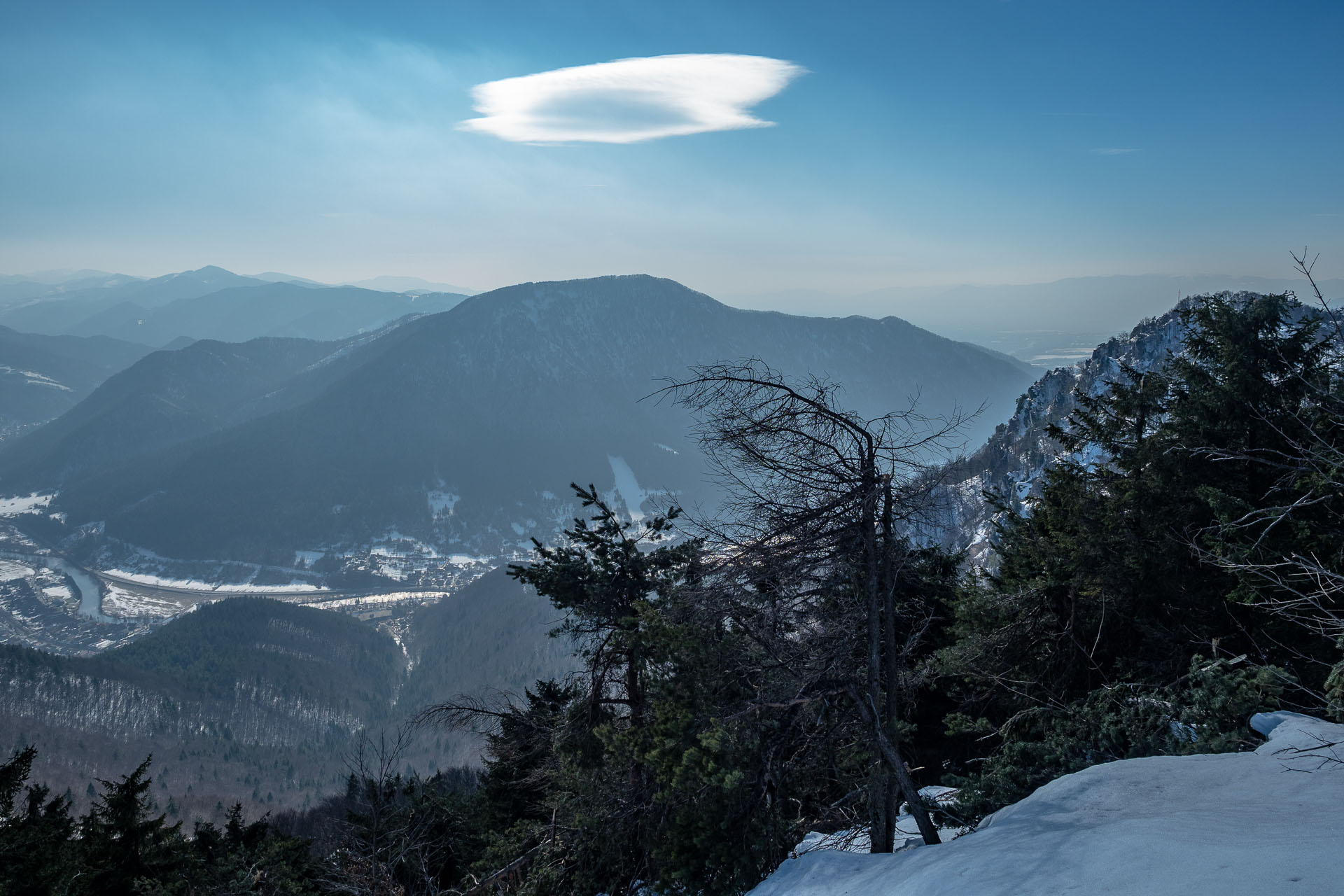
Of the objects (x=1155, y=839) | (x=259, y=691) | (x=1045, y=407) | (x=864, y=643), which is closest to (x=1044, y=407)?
(x=1045, y=407)

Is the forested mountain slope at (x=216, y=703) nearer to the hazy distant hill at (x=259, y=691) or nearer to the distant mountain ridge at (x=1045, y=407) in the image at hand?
the hazy distant hill at (x=259, y=691)

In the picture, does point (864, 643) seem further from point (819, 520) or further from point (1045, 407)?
point (1045, 407)

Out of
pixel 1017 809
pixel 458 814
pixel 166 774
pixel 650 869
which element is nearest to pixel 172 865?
pixel 458 814

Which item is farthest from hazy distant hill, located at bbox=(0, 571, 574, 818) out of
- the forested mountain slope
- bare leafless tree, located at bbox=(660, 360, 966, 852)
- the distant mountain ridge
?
bare leafless tree, located at bbox=(660, 360, 966, 852)

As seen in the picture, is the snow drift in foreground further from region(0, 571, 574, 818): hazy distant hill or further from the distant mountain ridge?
region(0, 571, 574, 818): hazy distant hill

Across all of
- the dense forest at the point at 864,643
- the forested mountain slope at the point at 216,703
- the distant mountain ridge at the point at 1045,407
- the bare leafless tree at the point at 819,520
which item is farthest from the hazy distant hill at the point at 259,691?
the bare leafless tree at the point at 819,520
